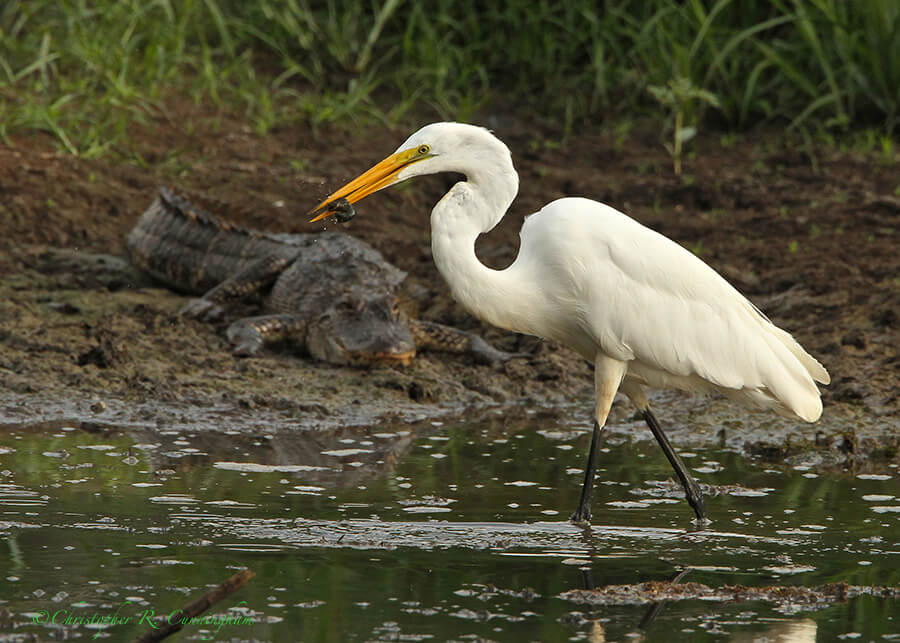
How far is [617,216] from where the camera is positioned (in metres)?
5.53

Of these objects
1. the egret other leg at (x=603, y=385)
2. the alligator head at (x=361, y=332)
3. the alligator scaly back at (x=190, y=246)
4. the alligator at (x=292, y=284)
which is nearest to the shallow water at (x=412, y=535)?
the egret other leg at (x=603, y=385)

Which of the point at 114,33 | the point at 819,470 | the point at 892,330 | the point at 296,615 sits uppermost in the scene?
the point at 114,33

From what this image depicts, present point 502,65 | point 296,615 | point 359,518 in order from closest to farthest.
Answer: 1. point 296,615
2. point 359,518
3. point 502,65

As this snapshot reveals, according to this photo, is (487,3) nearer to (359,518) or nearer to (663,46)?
(663,46)

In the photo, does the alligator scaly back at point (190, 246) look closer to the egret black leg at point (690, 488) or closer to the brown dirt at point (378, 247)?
the brown dirt at point (378, 247)

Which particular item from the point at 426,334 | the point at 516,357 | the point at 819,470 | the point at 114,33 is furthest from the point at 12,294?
the point at 819,470

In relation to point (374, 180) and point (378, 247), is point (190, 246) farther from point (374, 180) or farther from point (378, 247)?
point (374, 180)

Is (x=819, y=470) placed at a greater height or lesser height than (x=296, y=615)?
greater

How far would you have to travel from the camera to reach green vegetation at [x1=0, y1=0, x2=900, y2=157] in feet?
36.5

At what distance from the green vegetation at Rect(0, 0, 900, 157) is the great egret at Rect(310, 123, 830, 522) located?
5542mm

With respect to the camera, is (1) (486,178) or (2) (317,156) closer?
(1) (486,178)

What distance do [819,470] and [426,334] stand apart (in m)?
2.72

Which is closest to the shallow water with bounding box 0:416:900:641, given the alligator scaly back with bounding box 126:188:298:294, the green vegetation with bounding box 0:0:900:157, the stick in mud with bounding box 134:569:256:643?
the stick in mud with bounding box 134:569:256:643

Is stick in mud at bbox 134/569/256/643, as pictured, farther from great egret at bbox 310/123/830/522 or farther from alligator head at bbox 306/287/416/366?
alligator head at bbox 306/287/416/366
